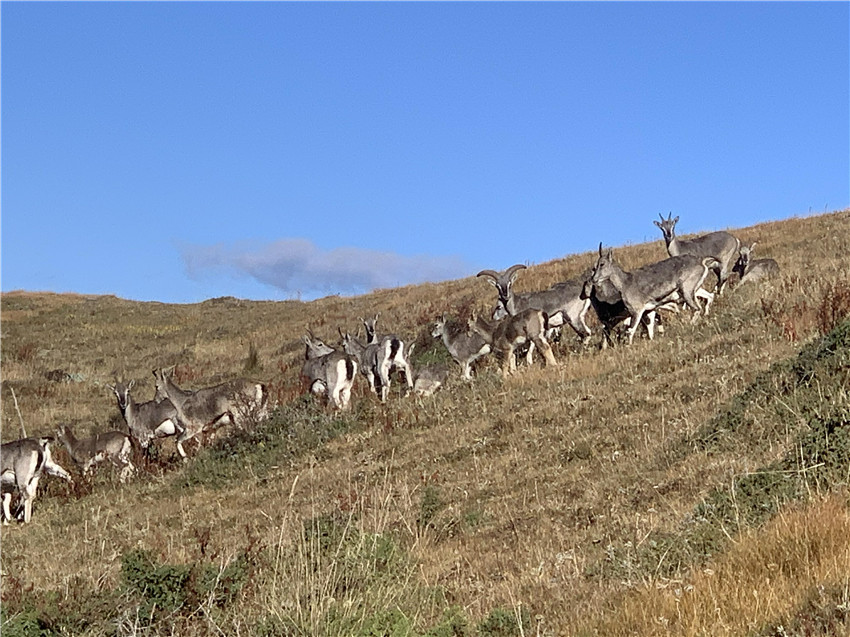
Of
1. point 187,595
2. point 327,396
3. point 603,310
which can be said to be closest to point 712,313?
point 603,310

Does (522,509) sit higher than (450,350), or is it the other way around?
(450,350)

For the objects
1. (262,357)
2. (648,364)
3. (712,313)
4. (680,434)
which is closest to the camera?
(680,434)

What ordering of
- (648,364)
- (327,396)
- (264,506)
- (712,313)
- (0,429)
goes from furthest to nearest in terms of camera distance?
(0,429)
(327,396)
(712,313)
(648,364)
(264,506)

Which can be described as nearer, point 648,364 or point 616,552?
point 616,552

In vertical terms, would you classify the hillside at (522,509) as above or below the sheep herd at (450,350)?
below

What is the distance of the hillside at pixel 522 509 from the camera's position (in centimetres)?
578

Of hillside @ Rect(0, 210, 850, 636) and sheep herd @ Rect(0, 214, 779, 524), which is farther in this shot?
sheep herd @ Rect(0, 214, 779, 524)

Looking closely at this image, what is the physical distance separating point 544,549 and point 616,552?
0.96 meters

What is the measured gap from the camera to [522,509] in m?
9.52

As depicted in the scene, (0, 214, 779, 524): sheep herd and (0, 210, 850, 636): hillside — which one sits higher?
(0, 214, 779, 524): sheep herd

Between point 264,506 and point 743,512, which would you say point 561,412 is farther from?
point 743,512

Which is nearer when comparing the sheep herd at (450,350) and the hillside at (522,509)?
the hillside at (522,509)

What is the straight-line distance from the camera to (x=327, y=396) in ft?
68.7

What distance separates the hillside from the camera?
19.0ft
